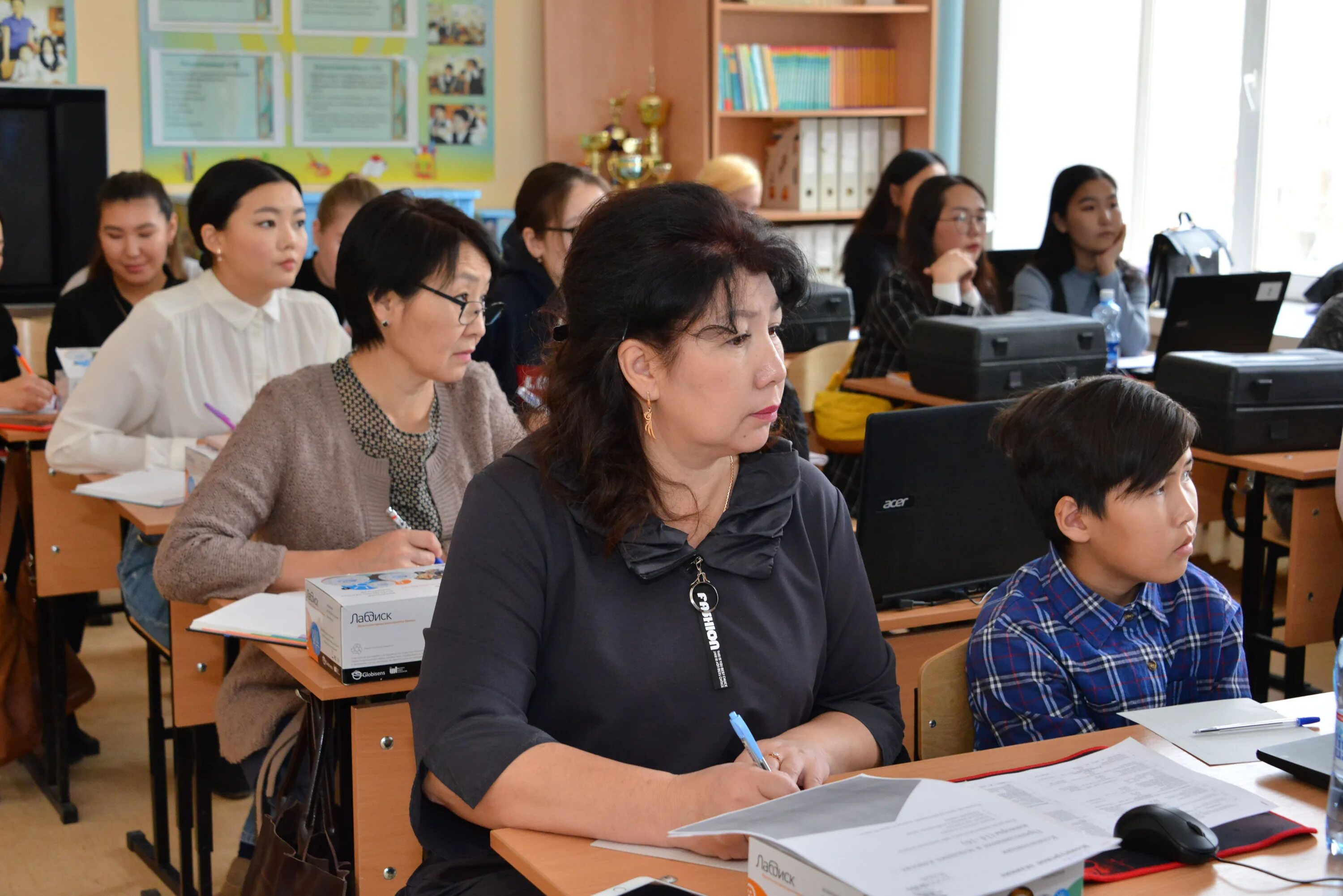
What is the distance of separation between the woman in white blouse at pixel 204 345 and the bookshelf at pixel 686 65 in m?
2.87

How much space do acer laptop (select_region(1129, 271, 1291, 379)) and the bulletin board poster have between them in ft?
10.2

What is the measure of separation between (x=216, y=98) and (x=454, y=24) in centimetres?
104

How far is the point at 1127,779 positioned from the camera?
1.36 metres

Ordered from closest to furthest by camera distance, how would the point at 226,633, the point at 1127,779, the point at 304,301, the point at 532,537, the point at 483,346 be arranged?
the point at 1127,779 < the point at 532,537 < the point at 226,633 < the point at 304,301 < the point at 483,346

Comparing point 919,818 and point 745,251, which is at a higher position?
point 745,251

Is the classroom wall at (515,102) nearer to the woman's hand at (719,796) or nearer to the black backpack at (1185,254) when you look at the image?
the black backpack at (1185,254)

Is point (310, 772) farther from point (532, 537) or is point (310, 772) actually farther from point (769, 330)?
point (769, 330)

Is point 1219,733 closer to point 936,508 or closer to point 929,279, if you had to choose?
point 936,508

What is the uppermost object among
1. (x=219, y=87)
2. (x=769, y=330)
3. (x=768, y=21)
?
(x=768, y=21)

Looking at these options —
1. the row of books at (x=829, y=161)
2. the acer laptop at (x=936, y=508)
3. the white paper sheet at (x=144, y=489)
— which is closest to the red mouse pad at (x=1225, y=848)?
the acer laptop at (x=936, y=508)

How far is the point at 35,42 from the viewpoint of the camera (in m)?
5.13

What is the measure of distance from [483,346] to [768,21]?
300 cm

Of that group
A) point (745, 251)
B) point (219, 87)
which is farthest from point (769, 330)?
point (219, 87)

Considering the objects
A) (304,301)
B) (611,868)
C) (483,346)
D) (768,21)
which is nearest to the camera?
(611,868)
